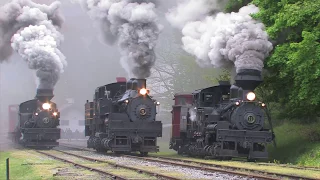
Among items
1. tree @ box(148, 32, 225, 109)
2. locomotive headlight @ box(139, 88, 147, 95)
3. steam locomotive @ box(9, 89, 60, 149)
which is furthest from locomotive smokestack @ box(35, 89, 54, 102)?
tree @ box(148, 32, 225, 109)

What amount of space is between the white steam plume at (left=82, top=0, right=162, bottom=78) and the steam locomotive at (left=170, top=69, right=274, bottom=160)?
3490 mm

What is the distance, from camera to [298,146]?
23.4 m

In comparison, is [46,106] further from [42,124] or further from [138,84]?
[138,84]

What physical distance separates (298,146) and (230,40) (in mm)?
5738

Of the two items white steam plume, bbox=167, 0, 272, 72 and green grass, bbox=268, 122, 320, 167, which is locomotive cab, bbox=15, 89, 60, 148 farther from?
green grass, bbox=268, 122, 320, 167

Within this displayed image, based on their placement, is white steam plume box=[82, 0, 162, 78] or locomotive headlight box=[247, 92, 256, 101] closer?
locomotive headlight box=[247, 92, 256, 101]

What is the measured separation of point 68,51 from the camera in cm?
5694

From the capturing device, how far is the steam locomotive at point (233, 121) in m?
20.8

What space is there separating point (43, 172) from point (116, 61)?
154 ft

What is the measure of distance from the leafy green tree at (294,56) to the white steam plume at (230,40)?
700mm

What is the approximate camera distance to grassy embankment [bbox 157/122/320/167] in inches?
845

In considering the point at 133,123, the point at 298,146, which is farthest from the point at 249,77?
the point at 133,123

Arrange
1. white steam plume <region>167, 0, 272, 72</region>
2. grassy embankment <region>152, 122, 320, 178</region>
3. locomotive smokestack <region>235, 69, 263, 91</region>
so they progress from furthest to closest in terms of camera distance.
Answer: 1. grassy embankment <region>152, 122, 320, 178</region>
2. white steam plume <region>167, 0, 272, 72</region>
3. locomotive smokestack <region>235, 69, 263, 91</region>

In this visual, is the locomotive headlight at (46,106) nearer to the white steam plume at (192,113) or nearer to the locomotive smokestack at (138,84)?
the locomotive smokestack at (138,84)
